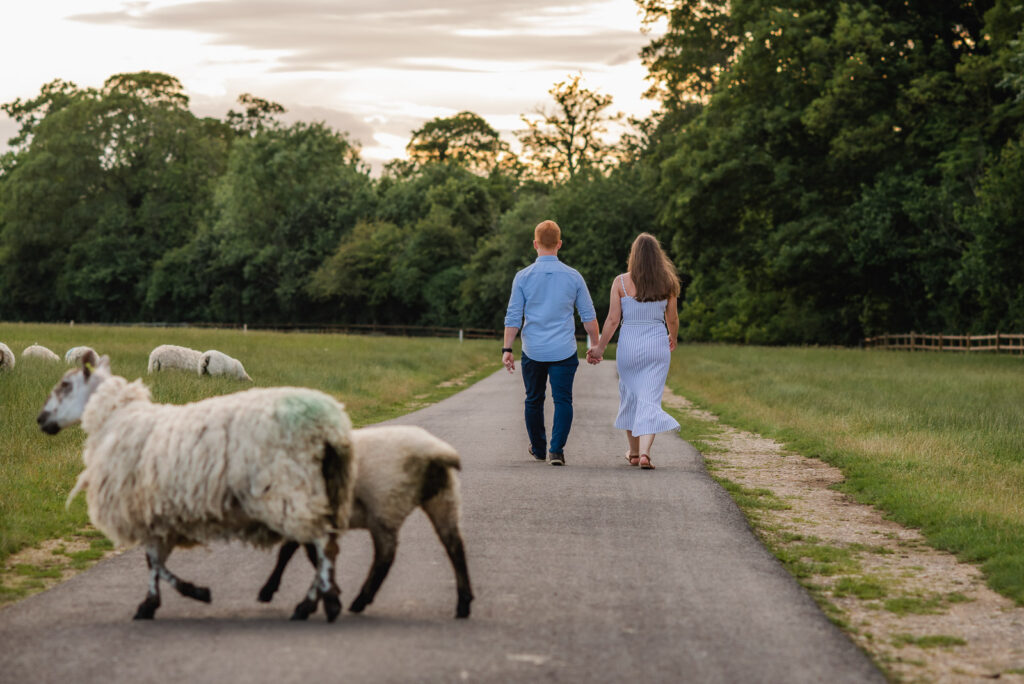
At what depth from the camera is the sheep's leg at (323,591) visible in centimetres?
543

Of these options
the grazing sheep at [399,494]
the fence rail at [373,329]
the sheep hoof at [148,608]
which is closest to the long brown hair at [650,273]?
the grazing sheep at [399,494]

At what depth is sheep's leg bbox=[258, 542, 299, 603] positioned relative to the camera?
5.93 meters

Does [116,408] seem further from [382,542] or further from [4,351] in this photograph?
[4,351]

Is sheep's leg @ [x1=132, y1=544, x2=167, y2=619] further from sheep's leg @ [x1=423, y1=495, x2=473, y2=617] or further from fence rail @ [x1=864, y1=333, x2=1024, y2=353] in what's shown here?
fence rail @ [x1=864, y1=333, x2=1024, y2=353]

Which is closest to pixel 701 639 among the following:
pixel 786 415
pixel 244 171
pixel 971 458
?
pixel 971 458

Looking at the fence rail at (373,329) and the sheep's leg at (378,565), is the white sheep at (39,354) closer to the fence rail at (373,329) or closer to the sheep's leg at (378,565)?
the sheep's leg at (378,565)

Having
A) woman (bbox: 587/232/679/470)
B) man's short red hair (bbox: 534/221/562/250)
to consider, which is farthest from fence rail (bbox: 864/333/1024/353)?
man's short red hair (bbox: 534/221/562/250)

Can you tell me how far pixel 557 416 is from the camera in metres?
11.4

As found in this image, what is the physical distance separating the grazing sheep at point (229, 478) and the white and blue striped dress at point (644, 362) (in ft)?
19.5

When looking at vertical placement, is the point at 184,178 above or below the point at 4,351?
above

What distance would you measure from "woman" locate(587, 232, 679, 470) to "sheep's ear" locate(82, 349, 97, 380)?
18.7 feet

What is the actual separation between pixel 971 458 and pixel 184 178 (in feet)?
264

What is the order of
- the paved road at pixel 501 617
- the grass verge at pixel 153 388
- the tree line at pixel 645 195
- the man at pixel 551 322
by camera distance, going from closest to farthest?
the paved road at pixel 501 617, the grass verge at pixel 153 388, the man at pixel 551 322, the tree line at pixel 645 195

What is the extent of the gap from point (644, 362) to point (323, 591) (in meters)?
6.29
